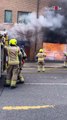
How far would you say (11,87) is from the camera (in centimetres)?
1085

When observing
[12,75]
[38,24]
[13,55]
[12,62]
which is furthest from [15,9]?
[12,75]

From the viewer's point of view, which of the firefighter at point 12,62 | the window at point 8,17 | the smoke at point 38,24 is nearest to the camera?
the firefighter at point 12,62

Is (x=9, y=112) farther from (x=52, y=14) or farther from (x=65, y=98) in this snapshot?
(x=52, y=14)

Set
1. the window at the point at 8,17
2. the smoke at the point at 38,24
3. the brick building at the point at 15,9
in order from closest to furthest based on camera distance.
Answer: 1. the smoke at the point at 38,24
2. the brick building at the point at 15,9
3. the window at the point at 8,17

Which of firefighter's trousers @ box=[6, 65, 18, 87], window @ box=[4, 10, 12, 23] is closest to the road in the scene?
firefighter's trousers @ box=[6, 65, 18, 87]

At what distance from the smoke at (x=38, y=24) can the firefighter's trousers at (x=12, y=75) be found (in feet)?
40.9

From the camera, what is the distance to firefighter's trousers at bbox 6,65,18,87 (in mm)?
10898

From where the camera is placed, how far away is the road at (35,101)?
735 cm

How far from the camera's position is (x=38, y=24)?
24.4 metres

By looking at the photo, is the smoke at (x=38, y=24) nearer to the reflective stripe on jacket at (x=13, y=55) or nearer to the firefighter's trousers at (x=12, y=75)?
the reflective stripe on jacket at (x=13, y=55)

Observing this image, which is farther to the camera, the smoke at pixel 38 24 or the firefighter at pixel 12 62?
the smoke at pixel 38 24

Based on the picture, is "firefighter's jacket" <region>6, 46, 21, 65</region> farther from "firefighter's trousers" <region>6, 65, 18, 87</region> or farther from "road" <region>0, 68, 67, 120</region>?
"road" <region>0, 68, 67, 120</region>

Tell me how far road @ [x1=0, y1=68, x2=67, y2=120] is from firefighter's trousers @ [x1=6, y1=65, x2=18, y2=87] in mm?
265

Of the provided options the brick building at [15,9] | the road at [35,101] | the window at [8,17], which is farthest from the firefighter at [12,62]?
the window at [8,17]
